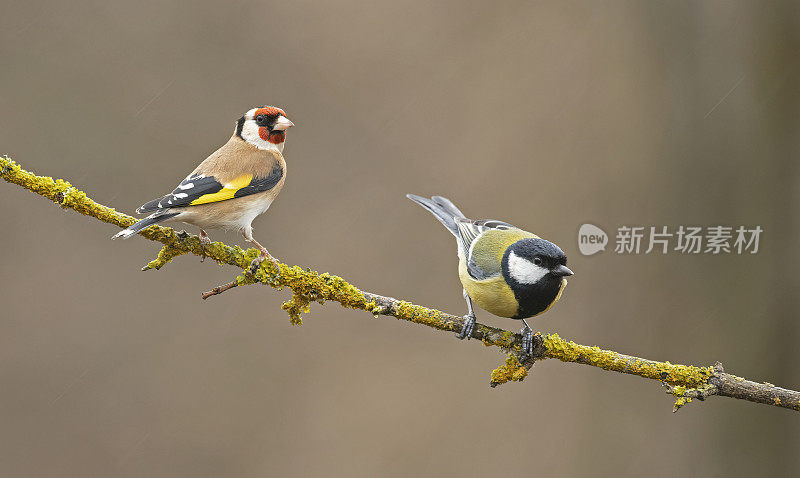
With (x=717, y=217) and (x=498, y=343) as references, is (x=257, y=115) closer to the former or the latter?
(x=498, y=343)

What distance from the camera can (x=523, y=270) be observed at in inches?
62.3

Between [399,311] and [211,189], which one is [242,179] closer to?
[211,189]

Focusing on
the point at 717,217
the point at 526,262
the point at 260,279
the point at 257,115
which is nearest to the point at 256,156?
the point at 257,115

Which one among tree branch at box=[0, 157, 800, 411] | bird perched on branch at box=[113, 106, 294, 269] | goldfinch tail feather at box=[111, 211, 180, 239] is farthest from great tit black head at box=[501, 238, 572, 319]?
goldfinch tail feather at box=[111, 211, 180, 239]

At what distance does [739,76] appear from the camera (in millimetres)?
3596

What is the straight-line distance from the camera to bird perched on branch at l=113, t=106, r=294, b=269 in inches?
58.9

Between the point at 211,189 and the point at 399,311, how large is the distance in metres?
0.55

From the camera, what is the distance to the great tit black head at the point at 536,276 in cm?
150

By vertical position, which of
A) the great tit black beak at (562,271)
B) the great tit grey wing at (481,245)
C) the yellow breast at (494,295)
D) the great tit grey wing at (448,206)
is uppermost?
the great tit grey wing at (448,206)

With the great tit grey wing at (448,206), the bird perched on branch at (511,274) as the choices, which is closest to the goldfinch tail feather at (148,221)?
the bird perched on branch at (511,274)

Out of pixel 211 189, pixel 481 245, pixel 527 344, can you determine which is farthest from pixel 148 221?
pixel 481 245

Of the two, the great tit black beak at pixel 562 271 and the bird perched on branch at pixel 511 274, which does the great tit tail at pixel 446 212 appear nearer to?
the bird perched on branch at pixel 511 274

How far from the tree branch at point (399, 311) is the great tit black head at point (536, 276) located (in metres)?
0.14

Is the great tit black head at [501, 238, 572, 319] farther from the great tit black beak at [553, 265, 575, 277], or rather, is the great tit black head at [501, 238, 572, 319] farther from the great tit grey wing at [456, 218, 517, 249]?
the great tit grey wing at [456, 218, 517, 249]
